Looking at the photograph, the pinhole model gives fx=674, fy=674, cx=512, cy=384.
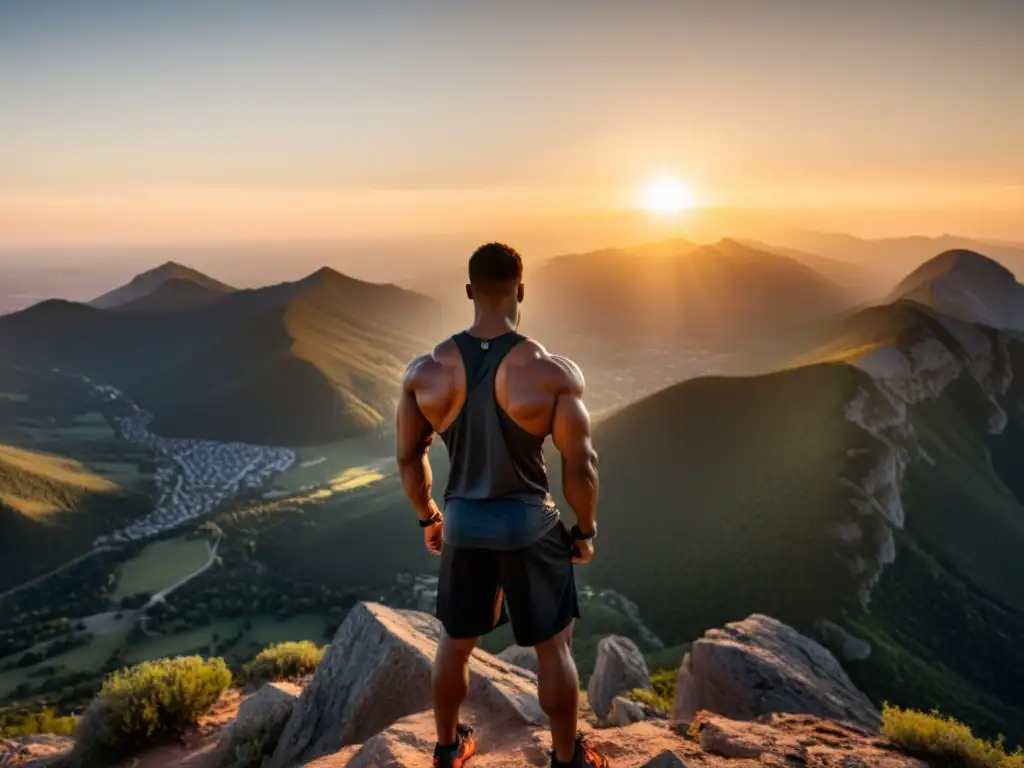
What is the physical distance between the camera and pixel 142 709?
10352 millimetres

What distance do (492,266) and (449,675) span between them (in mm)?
3361

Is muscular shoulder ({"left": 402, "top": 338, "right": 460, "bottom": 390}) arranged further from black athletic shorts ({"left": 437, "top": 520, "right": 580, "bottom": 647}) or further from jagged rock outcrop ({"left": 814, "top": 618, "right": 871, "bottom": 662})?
jagged rock outcrop ({"left": 814, "top": 618, "right": 871, "bottom": 662})

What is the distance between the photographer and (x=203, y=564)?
3164 inches

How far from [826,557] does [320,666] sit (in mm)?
46740

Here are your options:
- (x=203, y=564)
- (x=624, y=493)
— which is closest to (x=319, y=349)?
(x=203, y=564)

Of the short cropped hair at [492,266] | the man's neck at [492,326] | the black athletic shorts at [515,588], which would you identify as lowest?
the black athletic shorts at [515,588]

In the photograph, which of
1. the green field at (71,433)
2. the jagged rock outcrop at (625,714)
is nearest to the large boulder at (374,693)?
the jagged rock outcrop at (625,714)

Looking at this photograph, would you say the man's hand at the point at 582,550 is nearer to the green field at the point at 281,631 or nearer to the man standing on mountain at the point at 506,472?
the man standing on mountain at the point at 506,472

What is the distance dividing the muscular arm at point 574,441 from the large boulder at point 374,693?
4.51 metres

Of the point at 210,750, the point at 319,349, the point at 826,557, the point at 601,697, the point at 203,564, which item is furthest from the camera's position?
the point at 319,349

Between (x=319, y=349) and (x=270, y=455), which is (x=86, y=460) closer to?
(x=270, y=455)

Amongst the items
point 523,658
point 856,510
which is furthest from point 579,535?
point 856,510

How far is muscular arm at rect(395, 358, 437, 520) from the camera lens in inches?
210

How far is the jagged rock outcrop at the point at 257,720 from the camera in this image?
9539 millimetres
